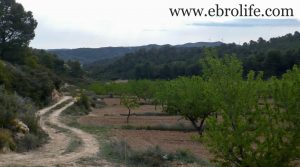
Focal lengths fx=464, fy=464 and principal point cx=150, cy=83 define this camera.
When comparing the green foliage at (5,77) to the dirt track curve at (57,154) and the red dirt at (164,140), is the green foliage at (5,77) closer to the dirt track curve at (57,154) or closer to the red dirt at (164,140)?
the dirt track curve at (57,154)

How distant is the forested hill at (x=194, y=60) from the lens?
93.6m

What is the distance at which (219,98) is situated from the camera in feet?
48.7

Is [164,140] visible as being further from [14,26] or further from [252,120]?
[14,26]

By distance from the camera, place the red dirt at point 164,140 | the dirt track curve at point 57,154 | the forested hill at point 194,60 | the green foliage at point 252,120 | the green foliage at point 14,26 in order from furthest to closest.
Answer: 1. the forested hill at point 194,60
2. the green foliage at point 14,26
3. the red dirt at point 164,140
4. the dirt track curve at point 57,154
5. the green foliage at point 252,120

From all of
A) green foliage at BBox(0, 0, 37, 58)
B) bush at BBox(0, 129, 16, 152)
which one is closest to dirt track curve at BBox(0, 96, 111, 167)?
bush at BBox(0, 129, 16, 152)

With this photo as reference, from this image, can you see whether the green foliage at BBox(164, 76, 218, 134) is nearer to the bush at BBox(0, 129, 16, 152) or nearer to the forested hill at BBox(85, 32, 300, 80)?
the bush at BBox(0, 129, 16, 152)

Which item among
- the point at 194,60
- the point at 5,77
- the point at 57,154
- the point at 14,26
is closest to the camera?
the point at 57,154

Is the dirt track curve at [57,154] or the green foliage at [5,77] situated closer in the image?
the dirt track curve at [57,154]

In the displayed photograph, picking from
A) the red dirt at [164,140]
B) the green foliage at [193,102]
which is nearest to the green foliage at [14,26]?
the red dirt at [164,140]

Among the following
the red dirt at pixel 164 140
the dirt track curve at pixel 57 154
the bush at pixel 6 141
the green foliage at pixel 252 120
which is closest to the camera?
the green foliage at pixel 252 120

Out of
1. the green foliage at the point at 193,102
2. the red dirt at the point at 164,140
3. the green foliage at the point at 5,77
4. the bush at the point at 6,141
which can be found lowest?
the red dirt at the point at 164,140

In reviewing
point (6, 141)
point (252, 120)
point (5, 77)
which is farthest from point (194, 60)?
point (252, 120)

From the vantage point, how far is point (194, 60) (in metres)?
133

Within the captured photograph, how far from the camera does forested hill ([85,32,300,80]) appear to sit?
93.6 meters
